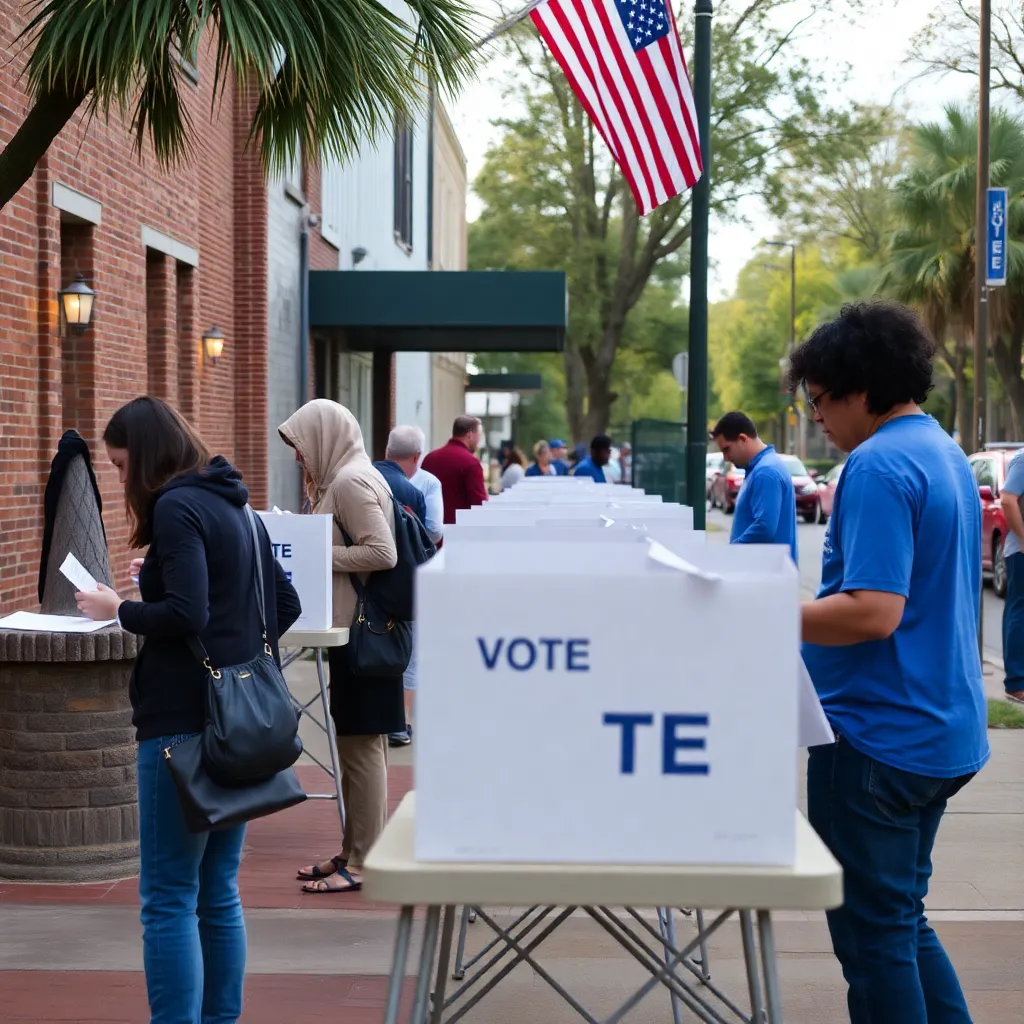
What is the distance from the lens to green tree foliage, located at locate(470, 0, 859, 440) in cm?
3166

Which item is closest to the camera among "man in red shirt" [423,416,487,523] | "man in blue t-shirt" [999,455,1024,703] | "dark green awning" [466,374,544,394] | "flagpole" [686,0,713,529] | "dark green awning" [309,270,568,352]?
"man in blue t-shirt" [999,455,1024,703]

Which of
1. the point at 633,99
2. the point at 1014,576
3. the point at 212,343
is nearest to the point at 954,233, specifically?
the point at 212,343

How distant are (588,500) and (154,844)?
253 cm

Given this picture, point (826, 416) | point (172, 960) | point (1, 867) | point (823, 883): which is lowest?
point (1, 867)

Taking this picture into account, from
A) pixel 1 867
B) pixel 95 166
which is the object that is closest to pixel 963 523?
pixel 1 867

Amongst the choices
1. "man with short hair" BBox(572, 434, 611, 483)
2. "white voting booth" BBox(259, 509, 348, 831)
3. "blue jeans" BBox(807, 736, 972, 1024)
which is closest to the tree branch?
"white voting booth" BBox(259, 509, 348, 831)

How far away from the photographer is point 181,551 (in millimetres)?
3627

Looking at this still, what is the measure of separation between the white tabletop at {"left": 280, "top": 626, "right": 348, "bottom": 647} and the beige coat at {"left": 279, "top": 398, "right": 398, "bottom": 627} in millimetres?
281

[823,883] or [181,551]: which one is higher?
[181,551]

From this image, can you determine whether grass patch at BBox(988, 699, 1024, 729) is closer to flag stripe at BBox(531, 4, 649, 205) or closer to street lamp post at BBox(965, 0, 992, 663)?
flag stripe at BBox(531, 4, 649, 205)

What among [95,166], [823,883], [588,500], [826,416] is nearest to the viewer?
[823,883]

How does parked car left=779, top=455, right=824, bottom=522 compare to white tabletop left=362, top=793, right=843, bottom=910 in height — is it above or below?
below

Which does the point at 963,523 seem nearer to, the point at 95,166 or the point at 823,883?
the point at 823,883

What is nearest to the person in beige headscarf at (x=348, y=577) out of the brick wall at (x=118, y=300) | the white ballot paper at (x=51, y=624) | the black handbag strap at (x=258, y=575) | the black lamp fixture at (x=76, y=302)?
the white ballot paper at (x=51, y=624)
